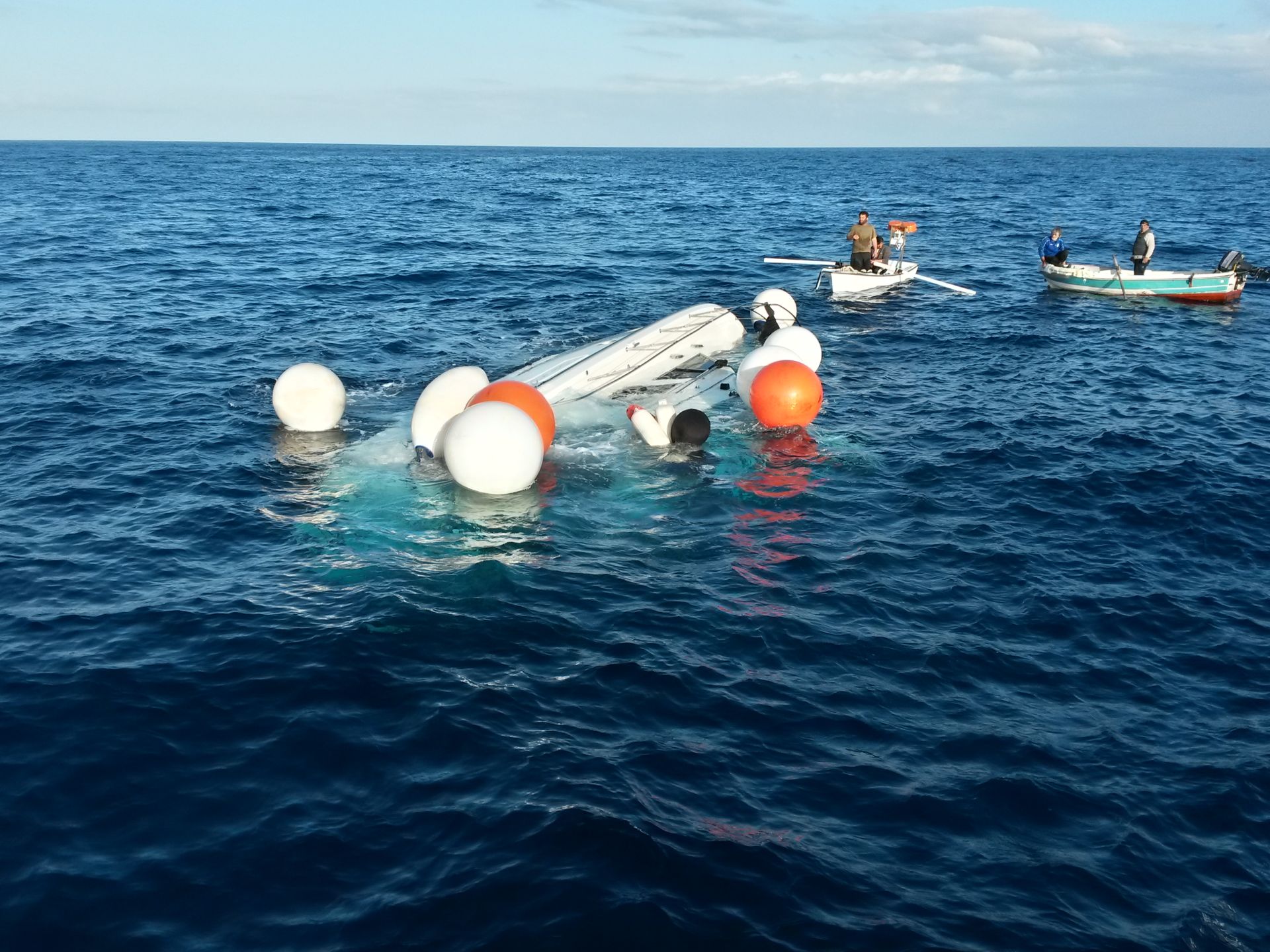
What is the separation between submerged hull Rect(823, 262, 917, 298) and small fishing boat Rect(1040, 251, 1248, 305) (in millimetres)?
5843

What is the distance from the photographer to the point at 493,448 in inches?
608

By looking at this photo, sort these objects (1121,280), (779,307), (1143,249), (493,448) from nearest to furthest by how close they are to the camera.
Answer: (493,448) → (779,307) → (1143,249) → (1121,280)

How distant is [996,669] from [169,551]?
12.4 metres

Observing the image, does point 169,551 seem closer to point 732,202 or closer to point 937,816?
point 937,816

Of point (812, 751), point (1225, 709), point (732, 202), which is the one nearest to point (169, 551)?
point (812, 751)

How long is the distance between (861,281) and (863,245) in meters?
1.38

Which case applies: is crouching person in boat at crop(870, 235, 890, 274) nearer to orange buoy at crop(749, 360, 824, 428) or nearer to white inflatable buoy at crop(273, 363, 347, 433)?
orange buoy at crop(749, 360, 824, 428)

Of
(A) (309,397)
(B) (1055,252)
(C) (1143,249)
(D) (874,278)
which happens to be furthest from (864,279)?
(A) (309,397)

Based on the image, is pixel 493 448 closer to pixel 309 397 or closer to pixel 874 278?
pixel 309 397

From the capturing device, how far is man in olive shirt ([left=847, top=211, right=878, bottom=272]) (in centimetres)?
3391

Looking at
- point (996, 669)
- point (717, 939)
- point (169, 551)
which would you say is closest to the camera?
point (717, 939)

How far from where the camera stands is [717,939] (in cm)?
805

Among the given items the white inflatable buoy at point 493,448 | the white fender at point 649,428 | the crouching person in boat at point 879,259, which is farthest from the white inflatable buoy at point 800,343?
the crouching person in boat at point 879,259

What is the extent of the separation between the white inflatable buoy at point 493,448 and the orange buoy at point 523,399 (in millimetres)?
940
